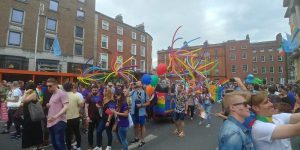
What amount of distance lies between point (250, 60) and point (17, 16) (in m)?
45.7

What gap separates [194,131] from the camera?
8414 millimetres

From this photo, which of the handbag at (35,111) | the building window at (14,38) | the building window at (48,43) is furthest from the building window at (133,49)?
the handbag at (35,111)

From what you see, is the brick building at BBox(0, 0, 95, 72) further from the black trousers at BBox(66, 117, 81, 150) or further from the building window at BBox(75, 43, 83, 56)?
the black trousers at BBox(66, 117, 81, 150)

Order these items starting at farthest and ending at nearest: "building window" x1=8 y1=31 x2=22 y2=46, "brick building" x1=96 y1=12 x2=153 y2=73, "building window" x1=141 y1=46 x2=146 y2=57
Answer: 1. "building window" x1=141 y1=46 x2=146 y2=57
2. "brick building" x1=96 y1=12 x2=153 y2=73
3. "building window" x1=8 y1=31 x2=22 y2=46

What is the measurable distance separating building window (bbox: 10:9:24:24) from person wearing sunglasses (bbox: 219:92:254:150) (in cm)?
2415

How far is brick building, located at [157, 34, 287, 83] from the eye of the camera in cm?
4947

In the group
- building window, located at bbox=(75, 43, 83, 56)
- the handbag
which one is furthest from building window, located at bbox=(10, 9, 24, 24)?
the handbag

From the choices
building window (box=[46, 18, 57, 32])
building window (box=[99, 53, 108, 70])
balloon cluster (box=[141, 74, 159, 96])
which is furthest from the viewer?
building window (box=[99, 53, 108, 70])

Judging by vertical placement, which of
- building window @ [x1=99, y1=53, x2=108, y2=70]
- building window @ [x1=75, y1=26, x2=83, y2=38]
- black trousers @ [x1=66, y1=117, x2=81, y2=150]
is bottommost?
black trousers @ [x1=66, y1=117, x2=81, y2=150]

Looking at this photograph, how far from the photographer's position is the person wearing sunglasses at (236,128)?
1.87 metres

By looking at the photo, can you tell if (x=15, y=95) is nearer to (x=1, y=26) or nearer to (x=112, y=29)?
(x=1, y=26)

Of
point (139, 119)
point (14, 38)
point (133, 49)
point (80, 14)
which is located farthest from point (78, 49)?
point (139, 119)

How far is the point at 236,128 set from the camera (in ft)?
6.28

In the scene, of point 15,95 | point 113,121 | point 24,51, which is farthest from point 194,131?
point 24,51
